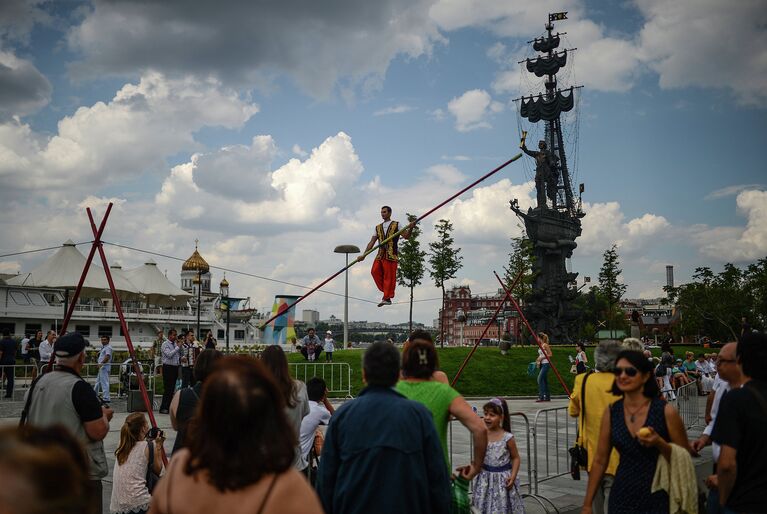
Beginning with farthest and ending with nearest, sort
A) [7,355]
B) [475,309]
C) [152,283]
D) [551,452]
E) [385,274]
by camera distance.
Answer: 1. [475,309]
2. [152,283]
3. [7,355]
4. [385,274]
5. [551,452]

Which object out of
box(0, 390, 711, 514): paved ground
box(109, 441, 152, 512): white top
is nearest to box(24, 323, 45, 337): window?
box(0, 390, 711, 514): paved ground

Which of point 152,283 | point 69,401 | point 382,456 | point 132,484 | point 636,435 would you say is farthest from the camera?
point 152,283

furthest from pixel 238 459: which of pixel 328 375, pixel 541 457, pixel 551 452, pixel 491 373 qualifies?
pixel 491 373

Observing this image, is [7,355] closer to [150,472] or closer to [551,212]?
[150,472]

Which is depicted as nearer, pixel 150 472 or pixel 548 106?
pixel 150 472

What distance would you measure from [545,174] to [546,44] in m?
14.3

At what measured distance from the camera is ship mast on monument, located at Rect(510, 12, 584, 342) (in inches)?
2084

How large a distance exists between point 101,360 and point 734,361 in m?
18.7

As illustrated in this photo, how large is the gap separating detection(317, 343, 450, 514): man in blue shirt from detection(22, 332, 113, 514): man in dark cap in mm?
2330

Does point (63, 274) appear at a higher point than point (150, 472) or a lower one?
higher

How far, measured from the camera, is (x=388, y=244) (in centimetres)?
1388

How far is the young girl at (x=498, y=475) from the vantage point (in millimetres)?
6410

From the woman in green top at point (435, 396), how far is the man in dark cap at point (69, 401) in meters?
2.52

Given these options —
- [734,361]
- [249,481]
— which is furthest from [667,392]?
[249,481]
